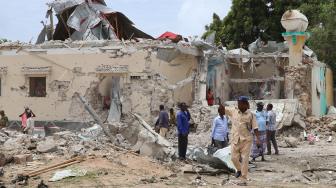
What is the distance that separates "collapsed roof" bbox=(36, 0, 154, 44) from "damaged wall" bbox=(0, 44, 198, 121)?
2277mm

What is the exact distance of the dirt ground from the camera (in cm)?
952

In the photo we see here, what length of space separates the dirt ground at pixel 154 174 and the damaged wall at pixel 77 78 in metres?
7.50

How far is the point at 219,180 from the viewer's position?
10023mm

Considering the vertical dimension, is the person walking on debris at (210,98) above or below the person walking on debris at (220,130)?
above

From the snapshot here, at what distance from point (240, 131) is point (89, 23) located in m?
14.8

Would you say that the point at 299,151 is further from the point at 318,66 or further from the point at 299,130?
the point at 318,66

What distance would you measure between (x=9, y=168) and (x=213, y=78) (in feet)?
39.1

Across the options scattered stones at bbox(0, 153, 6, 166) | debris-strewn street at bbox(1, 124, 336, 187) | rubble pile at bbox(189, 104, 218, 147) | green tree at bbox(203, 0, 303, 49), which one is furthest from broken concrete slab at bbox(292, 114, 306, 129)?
green tree at bbox(203, 0, 303, 49)

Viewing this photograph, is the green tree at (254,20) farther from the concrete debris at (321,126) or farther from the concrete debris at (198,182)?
the concrete debris at (198,182)

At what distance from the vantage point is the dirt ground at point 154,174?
952 centimetres

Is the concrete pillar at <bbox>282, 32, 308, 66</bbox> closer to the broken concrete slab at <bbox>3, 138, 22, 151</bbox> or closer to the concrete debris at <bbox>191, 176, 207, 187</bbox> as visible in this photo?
the broken concrete slab at <bbox>3, 138, 22, 151</bbox>

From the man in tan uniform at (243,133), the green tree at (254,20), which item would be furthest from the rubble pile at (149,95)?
the green tree at (254,20)

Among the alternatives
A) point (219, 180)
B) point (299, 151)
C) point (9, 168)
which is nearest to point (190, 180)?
point (219, 180)

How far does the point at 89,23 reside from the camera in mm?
23156
